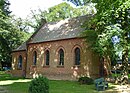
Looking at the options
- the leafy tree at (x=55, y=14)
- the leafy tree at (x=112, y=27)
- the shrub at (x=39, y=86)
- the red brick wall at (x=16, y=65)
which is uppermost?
the leafy tree at (x=55, y=14)

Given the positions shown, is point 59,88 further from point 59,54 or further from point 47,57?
point 47,57

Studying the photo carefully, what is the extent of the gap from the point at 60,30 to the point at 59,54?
4.43 metres

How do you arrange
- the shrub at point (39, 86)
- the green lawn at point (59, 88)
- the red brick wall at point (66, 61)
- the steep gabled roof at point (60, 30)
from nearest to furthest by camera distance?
the shrub at point (39, 86)
the green lawn at point (59, 88)
the red brick wall at point (66, 61)
the steep gabled roof at point (60, 30)

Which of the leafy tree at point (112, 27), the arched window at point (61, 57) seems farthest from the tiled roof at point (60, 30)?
the leafy tree at point (112, 27)

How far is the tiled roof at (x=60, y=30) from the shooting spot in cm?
3319

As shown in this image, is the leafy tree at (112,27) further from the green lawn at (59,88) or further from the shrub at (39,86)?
the shrub at (39,86)

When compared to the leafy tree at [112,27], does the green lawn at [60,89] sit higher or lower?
lower

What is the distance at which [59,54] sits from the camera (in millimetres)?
33688

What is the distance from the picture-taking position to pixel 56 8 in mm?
70500

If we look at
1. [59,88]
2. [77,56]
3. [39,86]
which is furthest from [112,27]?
[39,86]

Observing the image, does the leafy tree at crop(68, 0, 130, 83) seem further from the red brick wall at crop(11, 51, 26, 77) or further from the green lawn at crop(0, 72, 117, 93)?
the red brick wall at crop(11, 51, 26, 77)

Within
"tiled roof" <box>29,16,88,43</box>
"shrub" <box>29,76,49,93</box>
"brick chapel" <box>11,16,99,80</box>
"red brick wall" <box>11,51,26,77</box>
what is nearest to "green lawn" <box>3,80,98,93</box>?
"shrub" <box>29,76,49,93</box>

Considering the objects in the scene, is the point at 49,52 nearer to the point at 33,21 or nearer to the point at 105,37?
the point at 105,37

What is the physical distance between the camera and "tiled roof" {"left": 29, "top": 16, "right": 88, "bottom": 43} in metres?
33.2
